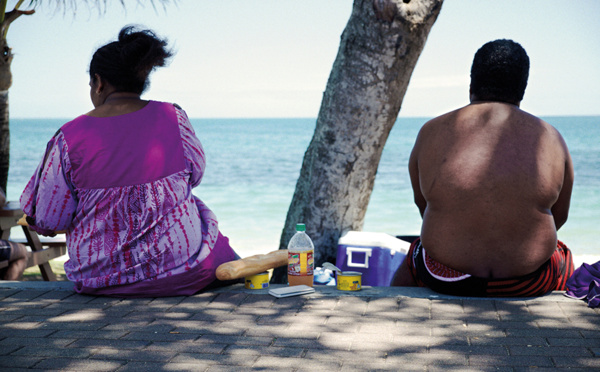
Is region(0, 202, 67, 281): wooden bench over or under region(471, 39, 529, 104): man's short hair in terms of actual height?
under

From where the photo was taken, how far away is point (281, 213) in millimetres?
17219

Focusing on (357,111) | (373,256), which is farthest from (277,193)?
(373,256)

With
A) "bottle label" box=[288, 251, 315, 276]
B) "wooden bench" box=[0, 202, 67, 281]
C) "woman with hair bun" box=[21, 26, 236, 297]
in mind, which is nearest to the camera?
"woman with hair bun" box=[21, 26, 236, 297]

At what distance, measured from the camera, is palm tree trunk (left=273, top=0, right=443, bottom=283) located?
183 inches

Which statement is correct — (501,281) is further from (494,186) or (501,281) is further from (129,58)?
(129,58)

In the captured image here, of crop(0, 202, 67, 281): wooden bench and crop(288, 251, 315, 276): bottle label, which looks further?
crop(0, 202, 67, 281): wooden bench

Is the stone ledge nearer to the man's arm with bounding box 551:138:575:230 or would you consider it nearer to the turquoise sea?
the man's arm with bounding box 551:138:575:230

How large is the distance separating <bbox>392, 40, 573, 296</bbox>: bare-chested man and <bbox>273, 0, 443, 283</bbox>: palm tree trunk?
1.42m

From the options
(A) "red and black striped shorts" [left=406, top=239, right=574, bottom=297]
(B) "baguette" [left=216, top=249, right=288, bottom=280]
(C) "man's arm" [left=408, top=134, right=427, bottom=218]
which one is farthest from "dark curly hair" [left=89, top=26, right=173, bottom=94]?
(A) "red and black striped shorts" [left=406, top=239, right=574, bottom=297]

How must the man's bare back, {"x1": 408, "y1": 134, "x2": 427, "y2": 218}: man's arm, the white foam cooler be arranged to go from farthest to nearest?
the white foam cooler < {"x1": 408, "y1": 134, "x2": 427, "y2": 218}: man's arm < the man's bare back

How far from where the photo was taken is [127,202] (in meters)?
3.37

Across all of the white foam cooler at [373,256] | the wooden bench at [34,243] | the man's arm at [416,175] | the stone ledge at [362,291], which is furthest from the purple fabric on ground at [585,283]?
the wooden bench at [34,243]

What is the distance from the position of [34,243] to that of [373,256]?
10.9 feet

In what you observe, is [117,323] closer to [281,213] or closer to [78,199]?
[78,199]
